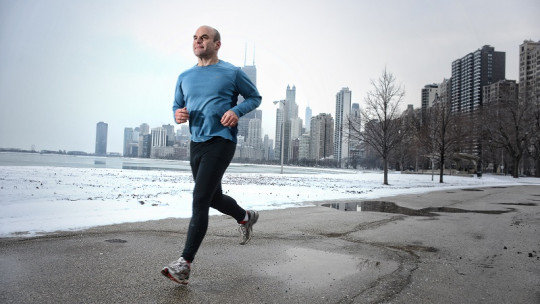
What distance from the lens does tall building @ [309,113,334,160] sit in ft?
445

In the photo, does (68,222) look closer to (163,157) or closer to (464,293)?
(464,293)

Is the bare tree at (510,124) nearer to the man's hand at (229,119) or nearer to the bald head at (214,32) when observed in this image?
the bald head at (214,32)

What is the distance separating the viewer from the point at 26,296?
2.27 m

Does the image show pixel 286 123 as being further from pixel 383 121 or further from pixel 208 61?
pixel 208 61

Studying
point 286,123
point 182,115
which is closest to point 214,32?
point 182,115

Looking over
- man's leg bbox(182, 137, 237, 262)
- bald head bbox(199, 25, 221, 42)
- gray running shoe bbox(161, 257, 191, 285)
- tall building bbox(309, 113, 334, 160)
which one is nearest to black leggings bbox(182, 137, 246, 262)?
man's leg bbox(182, 137, 237, 262)

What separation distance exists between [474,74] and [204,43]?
83187mm

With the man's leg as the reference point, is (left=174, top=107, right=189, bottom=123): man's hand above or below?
above

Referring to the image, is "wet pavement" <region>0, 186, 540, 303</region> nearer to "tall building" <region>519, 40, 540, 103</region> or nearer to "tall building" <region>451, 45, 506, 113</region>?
"tall building" <region>519, 40, 540, 103</region>

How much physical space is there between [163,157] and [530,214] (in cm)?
17037

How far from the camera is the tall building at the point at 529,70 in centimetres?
3628

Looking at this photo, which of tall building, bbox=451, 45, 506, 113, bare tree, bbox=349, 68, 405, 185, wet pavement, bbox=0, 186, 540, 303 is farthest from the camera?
tall building, bbox=451, 45, 506, 113

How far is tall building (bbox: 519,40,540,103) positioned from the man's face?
42.7m

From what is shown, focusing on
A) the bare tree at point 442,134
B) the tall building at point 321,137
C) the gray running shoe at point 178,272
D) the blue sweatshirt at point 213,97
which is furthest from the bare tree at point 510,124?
the tall building at point 321,137
